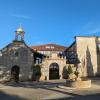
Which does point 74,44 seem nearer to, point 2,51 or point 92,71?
point 92,71

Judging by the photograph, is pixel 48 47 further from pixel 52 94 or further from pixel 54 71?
pixel 52 94

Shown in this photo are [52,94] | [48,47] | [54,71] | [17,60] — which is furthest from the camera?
[48,47]

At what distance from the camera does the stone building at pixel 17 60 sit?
183 ft

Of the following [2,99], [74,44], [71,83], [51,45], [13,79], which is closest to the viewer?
[2,99]

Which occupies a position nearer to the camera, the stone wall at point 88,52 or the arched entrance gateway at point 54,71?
the arched entrance gateway at point 54,71

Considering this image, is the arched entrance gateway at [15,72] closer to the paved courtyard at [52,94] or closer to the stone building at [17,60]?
the stone building at [17,60]

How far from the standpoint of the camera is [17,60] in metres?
56.8

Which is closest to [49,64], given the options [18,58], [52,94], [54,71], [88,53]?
[54,71]

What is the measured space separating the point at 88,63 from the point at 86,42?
5.83 m

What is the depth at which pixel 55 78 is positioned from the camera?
59.3 m

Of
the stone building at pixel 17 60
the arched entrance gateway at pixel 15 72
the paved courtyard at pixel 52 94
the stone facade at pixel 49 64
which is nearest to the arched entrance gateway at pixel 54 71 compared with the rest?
the stone facade at pixel 49 64

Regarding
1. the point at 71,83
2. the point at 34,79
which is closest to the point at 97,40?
the point at 34,79

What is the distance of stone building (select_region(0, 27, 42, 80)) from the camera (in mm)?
55888

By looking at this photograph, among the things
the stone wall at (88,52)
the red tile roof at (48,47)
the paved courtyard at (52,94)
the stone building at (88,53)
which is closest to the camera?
the paved courtyard at (52,94)
